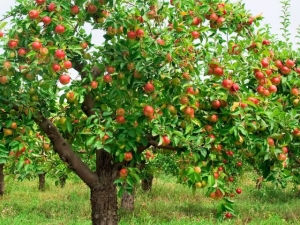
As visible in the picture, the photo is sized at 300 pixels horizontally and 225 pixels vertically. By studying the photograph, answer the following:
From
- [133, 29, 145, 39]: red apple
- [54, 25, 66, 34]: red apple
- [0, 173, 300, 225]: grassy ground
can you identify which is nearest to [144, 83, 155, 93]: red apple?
[133, 29, 145, 39]: red apple

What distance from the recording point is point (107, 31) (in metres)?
5.10

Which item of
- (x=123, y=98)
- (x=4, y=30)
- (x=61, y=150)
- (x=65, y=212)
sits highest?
(x=4, y=30)

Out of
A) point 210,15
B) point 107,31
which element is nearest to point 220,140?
point 210,15

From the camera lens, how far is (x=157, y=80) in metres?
4.63

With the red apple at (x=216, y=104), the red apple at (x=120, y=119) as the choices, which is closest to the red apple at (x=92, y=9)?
the red apple at (x=120, y=119)

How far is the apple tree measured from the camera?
4465 mm

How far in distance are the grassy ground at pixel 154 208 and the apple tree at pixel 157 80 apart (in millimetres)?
5696

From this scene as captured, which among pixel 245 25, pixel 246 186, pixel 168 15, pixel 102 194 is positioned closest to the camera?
pixel 168 15

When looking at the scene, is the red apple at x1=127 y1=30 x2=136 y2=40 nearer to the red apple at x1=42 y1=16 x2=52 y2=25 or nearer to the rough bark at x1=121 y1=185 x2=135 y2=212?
the red apple at x1=42 y1=16 x2=52 y2=25

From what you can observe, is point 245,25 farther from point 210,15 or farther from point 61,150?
point 61,150

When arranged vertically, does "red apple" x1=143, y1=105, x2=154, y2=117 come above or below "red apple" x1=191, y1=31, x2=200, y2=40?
below

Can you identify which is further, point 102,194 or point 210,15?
point 102,194

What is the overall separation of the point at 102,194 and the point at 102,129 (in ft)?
5.10

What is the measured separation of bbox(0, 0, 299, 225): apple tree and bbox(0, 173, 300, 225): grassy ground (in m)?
5.70
